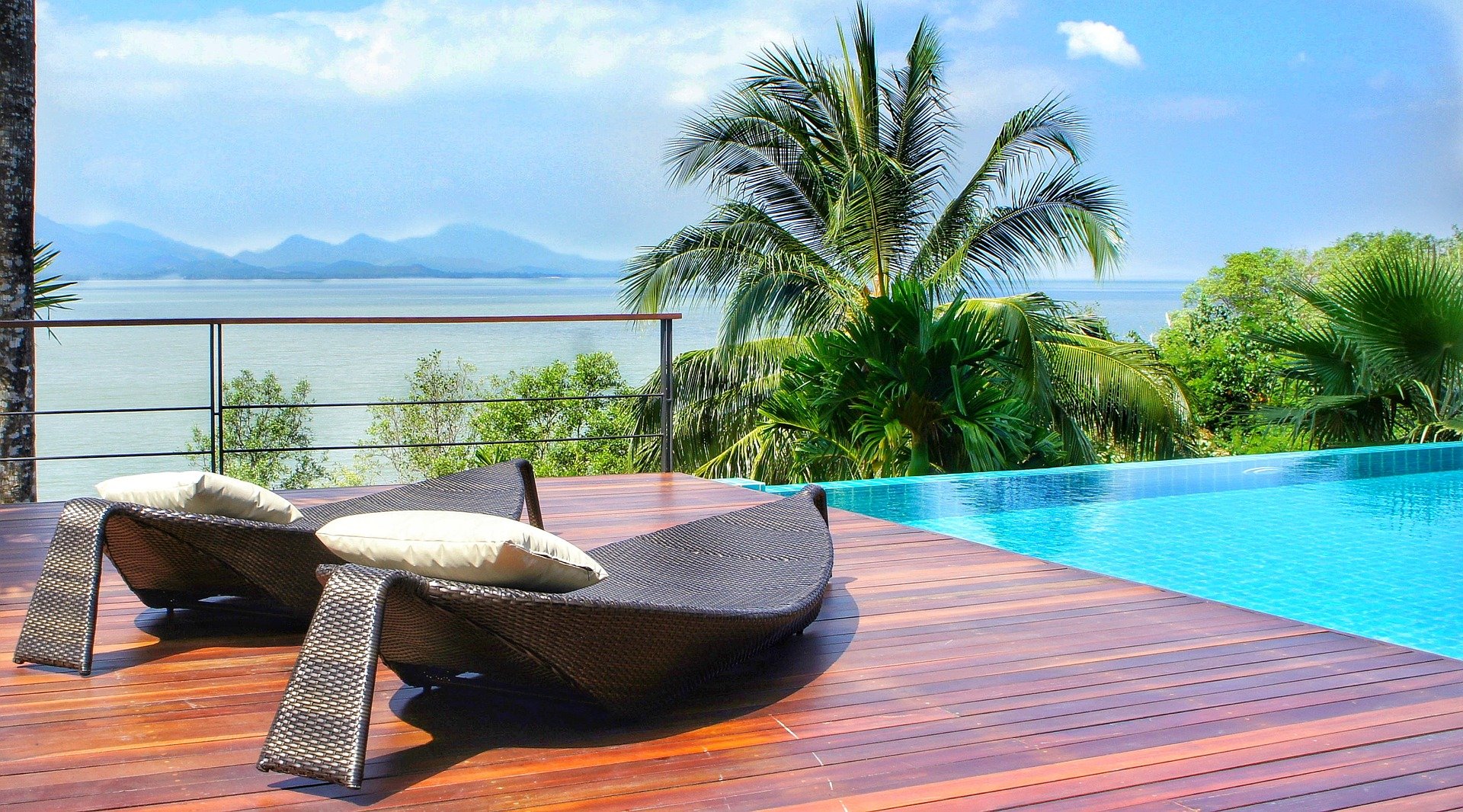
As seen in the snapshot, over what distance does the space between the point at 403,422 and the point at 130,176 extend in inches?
847

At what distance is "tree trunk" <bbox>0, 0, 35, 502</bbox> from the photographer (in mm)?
6211

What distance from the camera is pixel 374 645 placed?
5.95 ft

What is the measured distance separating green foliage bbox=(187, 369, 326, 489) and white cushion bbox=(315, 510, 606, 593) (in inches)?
626

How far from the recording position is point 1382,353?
8352 millimetres

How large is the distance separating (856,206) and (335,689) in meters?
8.17

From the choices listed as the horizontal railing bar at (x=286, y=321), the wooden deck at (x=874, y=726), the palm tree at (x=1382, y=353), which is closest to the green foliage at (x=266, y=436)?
the horizontal railing bar at (x=286, y=321)

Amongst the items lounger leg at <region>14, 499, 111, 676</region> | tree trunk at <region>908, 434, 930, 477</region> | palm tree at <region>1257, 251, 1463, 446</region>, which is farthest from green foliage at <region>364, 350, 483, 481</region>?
lounger leg at <region>14, 499, 111, 676</region>

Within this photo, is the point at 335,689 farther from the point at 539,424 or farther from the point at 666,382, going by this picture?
the point at 539,424

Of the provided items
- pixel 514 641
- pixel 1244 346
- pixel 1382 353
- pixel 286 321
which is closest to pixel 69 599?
pixel 514 641

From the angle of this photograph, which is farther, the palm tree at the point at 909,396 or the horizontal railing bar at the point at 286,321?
the palm tree at the point at 909,396

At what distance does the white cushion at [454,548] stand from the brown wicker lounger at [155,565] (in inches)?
21.0

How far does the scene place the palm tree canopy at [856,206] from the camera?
384 inches

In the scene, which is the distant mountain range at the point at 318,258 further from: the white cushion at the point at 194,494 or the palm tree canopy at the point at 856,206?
the white cushion at the point at 194,494

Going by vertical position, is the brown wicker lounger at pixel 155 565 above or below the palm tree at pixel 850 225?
below
